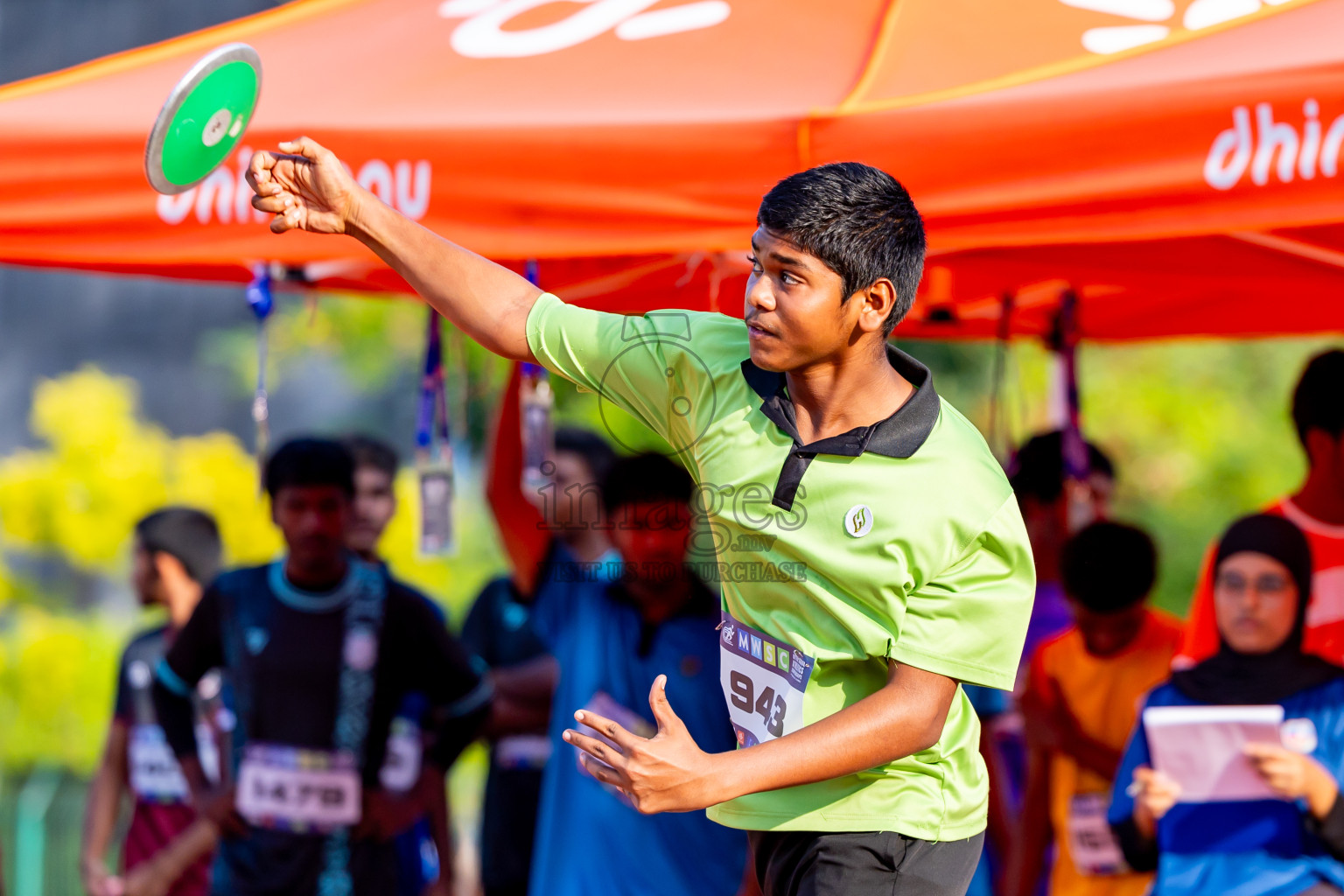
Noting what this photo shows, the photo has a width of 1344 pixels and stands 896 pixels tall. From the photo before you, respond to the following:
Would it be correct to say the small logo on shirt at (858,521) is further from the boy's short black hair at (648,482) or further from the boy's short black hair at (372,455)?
the boy's short black hair at (372,455)

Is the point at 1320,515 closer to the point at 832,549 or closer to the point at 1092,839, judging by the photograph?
the point at 1092,839

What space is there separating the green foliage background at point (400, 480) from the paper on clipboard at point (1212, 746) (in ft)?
4.01

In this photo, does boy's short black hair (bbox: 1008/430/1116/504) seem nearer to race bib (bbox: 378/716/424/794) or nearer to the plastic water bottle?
the plastic water bottle

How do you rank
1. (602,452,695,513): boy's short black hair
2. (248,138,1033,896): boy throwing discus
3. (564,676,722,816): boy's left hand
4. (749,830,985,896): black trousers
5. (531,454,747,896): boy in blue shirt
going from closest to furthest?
1. (564,676,722,816): boy's left hand
2. (248,138,1033,896): boy throwing discus
3. (749,830,985,896): black trousers
4. (531,454,747,896): boy in blue shirt
5. (602,452,695,513): boy's short black hair

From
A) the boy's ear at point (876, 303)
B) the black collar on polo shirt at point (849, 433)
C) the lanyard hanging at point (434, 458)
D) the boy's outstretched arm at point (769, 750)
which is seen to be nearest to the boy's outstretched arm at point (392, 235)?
the black collar on polo shirt at point (849, 433)

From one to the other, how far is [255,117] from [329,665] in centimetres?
155

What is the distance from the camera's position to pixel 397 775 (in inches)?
150

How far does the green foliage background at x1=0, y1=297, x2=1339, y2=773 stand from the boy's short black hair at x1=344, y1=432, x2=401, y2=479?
17.0 inches

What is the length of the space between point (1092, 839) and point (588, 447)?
221 cm

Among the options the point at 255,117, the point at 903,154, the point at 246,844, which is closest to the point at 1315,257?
the point at 903,154

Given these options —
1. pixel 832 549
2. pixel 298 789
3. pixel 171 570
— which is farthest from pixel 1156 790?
pixel 171 570

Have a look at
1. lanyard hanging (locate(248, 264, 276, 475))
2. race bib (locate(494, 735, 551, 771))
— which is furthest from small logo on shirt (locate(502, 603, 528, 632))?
lanyard hanging (locate(248, 264, 276, 475))

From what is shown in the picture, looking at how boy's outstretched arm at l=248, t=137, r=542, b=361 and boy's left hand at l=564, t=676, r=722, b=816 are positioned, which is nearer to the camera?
boy's left hand at l=564, t=676, r=722, b=816

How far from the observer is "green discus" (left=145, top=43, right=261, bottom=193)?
84.7 inches
